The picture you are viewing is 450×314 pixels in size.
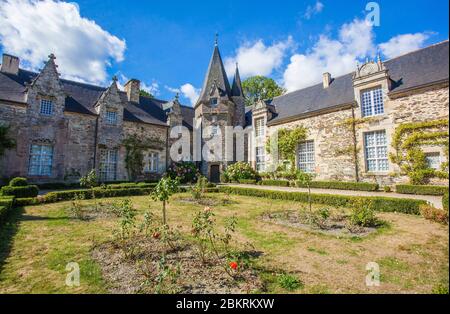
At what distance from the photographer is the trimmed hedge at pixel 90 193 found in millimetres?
11125

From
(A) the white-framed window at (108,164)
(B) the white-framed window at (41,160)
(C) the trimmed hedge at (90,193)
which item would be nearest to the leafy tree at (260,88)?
(A) the white-framed window at (108,164)

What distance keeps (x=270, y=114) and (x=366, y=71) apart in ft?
29.7

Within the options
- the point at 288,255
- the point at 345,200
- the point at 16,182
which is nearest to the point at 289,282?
the point at 288,255

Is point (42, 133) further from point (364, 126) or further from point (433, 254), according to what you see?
point (364, 126)

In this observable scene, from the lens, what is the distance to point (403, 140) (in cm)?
1463

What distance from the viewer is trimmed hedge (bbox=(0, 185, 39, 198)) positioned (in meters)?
11.0

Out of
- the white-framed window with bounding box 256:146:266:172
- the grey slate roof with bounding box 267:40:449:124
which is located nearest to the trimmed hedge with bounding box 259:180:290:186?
the white-framed window with bounding box 256:146:266:172

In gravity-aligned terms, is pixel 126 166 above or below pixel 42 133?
below

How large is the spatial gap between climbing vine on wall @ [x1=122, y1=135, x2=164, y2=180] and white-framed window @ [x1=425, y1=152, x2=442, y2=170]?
868 inches

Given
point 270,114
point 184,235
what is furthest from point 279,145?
point 184,235

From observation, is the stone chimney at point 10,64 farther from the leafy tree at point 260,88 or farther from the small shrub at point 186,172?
the leafy tree at point 260,88

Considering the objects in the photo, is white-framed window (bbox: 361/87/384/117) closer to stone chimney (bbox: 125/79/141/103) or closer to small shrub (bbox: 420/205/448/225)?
small shrub (bbox: 420/205/448/225)

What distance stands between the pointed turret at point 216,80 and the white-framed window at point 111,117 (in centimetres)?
922
